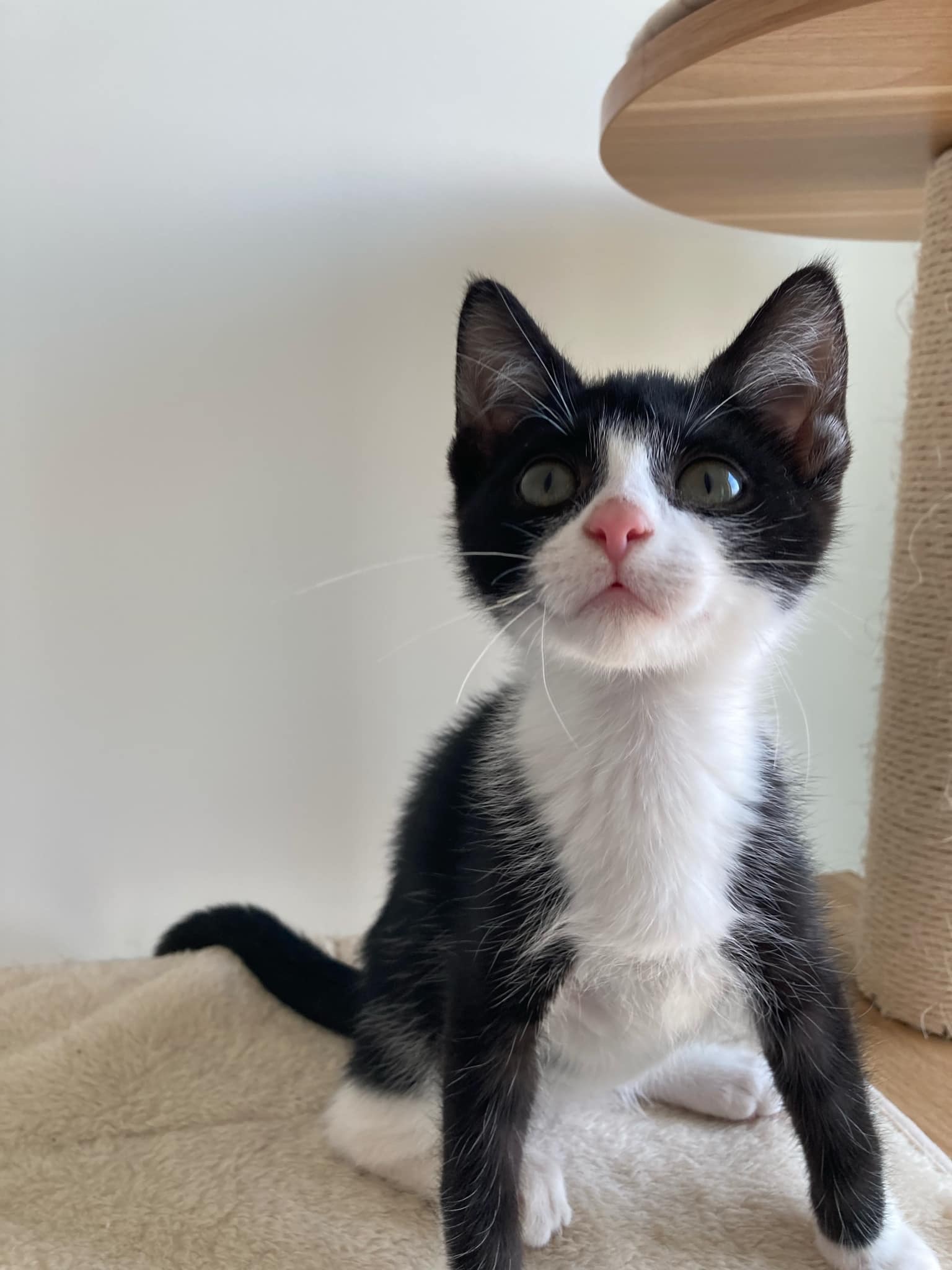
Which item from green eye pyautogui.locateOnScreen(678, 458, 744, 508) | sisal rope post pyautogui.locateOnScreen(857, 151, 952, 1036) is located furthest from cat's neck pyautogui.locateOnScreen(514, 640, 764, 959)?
sisal rope post pyautogui.locateOnScreen(857, 151, 952, 1036)

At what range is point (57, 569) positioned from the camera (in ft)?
3.98

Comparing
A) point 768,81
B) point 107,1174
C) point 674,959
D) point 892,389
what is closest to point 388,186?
point 768,81

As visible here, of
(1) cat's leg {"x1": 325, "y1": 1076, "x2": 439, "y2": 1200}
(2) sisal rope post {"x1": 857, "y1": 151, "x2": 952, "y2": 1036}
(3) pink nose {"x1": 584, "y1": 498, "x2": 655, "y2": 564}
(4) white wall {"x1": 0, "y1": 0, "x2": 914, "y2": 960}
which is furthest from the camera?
(4) white wall {"x1": 0, "y1": 0, "x2": 914, "y2": 960}

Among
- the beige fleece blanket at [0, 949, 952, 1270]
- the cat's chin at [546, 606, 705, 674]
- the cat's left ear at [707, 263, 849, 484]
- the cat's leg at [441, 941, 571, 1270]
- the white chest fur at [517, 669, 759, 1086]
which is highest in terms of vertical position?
the cat's left ear at [707, 263, 849, 484]

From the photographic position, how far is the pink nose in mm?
531

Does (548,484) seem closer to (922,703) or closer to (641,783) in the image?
(641,783)

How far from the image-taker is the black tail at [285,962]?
1.00m

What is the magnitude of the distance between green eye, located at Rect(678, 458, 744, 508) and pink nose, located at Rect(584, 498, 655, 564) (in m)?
0.07

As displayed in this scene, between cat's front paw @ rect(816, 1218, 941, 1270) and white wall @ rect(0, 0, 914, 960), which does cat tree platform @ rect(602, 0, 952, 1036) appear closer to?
white wall @ rect(0, 0, 914, 960)

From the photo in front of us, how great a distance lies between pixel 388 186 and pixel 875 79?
64 centimetres

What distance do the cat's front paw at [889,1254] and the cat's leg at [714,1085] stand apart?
0.18 meters

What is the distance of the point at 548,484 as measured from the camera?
0.62 metres

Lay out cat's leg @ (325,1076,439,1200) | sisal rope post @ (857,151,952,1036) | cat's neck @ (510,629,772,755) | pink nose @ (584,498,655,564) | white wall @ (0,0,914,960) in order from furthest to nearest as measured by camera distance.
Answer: white wall @ (0,0,914,960), sisal rope post @ (857,151,952,1036), cat's leg @ (325,1076,439,1200), cat's neck @ (510,629,772,755), pink nose @ (584,498,655,564)

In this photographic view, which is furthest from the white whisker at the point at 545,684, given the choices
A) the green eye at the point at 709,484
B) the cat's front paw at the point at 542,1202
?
the cat's front paw at the point at 542,1202
